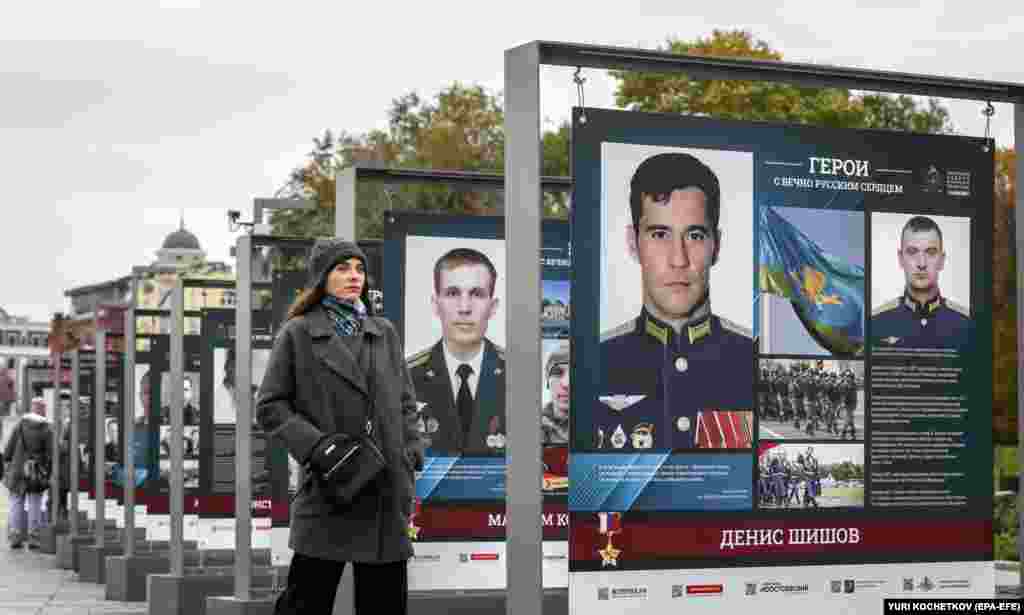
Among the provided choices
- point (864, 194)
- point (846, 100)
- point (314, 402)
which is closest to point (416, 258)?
point (314, 402)

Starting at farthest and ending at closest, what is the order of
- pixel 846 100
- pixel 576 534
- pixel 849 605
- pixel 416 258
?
pixel 846 100, pixel 416 258, pixel 849 605, pixel 576 534

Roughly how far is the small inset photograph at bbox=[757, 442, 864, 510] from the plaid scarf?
2.11 m

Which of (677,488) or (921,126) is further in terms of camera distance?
(921,126)

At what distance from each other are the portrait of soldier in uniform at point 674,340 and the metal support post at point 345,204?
152 inches

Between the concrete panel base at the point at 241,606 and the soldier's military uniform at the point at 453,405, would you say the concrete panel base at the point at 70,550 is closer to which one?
the concrete panel base at the point at 241,606

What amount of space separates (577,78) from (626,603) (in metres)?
1.65

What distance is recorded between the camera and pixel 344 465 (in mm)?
8367

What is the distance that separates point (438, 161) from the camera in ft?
163

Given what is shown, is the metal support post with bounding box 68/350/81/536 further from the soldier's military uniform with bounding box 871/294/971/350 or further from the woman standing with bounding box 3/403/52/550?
the soldier's military uniform with bounding box 871/294/971/350

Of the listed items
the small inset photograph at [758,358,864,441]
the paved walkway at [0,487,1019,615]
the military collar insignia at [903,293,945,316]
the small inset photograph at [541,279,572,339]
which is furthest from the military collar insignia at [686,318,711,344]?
the paved walkway at [0,487,1019,615]

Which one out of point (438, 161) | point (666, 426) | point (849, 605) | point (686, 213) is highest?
point (438, 161)

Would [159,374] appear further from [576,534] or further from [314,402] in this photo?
[576,534]

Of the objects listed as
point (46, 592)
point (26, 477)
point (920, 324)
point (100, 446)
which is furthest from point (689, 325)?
point (26, 477)

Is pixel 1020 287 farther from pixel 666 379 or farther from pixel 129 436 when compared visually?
pixel 129 436
